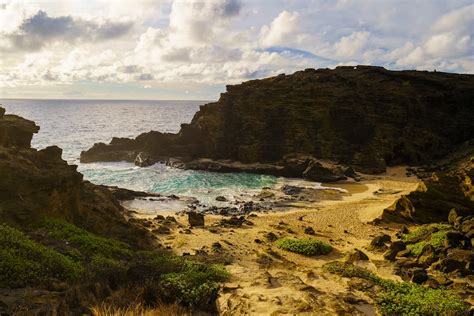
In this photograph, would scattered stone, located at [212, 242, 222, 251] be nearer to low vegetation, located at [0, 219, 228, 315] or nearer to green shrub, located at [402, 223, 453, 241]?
low vegetation, located at [0, 219, 228, 315]

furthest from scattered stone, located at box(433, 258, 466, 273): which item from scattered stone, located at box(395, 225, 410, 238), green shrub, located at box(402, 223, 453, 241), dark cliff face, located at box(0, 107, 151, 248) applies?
dark cliff face, located at box(0, 107, 151, 248)

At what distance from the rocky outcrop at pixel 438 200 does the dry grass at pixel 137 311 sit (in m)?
21.1

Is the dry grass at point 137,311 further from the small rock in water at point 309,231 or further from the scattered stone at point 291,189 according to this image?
the scattered stone at point 291,189

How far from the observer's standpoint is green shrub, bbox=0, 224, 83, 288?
959 cm

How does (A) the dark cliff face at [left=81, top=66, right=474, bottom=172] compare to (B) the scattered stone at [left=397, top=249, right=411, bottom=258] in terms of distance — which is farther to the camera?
(A) the dark cliff face at [left=81, top=66, right=474, bottom=172]

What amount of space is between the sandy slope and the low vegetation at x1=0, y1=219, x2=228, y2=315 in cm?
81

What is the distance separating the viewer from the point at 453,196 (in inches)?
1004

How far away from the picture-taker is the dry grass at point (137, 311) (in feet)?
23.2

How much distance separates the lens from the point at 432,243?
19469 millimetres

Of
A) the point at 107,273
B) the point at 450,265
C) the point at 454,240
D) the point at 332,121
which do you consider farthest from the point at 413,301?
the point at 332,121

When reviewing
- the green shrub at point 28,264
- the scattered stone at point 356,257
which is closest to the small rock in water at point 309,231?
the scattered stone at point 356,257

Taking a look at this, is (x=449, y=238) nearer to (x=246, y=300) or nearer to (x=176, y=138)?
(x=246, y=300)

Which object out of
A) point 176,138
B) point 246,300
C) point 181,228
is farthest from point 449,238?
point 176,138

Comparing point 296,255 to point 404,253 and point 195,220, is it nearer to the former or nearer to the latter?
point 404,253
